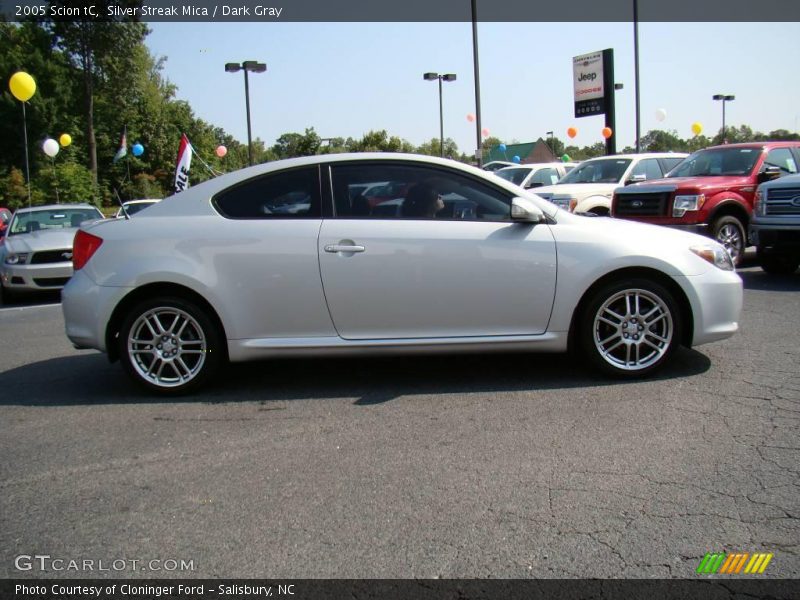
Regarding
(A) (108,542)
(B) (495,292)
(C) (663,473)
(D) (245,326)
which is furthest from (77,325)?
(C) (663,473)

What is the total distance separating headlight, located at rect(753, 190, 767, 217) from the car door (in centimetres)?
628

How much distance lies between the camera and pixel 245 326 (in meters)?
4.91

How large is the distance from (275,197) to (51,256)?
7.37 metres

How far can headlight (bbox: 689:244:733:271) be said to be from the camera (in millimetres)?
5137

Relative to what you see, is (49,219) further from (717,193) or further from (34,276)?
(717,193)

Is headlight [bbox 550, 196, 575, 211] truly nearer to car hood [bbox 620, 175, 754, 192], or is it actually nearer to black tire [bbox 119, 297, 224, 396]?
car hood [bbox 620, 175, 754, 192]

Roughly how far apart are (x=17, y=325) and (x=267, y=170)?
17.4 feet

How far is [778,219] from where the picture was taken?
945cm

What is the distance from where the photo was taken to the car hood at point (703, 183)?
10.5 metres

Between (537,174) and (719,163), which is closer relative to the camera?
(719,163)

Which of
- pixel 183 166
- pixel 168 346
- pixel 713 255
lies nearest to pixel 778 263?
Answer: pixel 713 255

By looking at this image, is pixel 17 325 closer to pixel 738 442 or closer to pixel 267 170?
pixel 267 170

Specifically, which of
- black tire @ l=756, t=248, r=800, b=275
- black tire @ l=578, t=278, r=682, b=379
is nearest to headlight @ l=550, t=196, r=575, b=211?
black tire @ l=756, t=248, r=800, b=275

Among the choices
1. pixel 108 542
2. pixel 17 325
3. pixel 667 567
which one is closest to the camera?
pixel 667 567
